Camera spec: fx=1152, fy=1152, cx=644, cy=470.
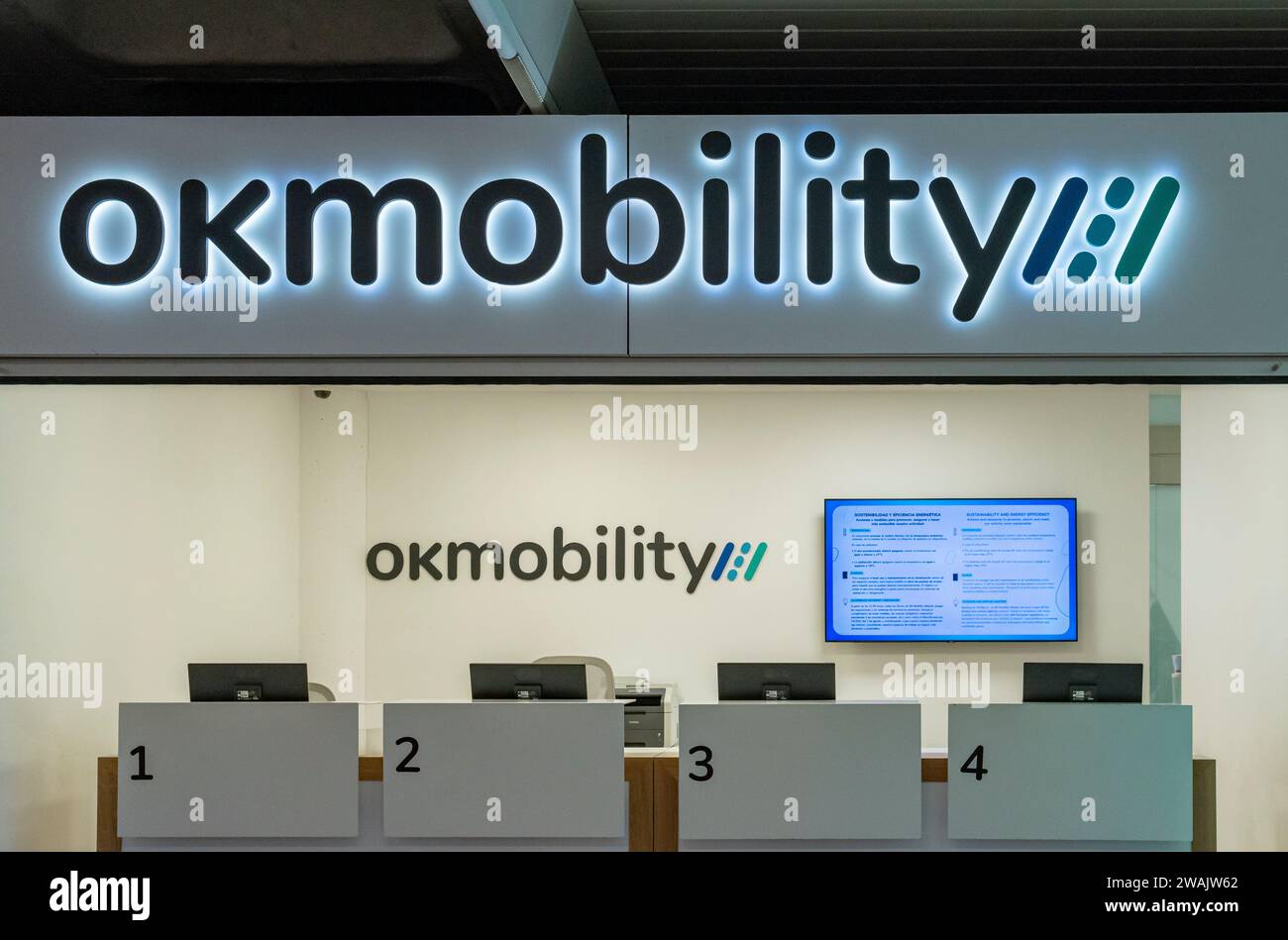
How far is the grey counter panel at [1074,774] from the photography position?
3.83 meters

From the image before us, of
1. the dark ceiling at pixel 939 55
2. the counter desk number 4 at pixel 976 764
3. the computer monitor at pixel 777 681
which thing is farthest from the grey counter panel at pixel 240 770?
the dark ceiling at pixel 939 55

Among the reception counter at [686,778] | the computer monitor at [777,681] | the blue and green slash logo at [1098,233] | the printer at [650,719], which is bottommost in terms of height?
the printer at [650,719]

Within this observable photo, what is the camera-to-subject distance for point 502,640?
285 inches

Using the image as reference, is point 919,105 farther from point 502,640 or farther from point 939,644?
point 502,640

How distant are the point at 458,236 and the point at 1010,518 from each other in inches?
181

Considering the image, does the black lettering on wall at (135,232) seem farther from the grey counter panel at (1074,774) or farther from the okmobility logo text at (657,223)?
the grey counter panel at (1074,774)

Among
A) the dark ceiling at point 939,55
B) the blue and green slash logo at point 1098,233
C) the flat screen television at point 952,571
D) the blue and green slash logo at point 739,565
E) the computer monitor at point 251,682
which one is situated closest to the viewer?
the blue and green slash logo at point 1098,233

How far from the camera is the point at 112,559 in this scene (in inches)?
204

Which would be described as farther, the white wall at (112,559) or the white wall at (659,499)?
the white wall at (659,499)

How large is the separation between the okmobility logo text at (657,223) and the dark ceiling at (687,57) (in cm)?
38

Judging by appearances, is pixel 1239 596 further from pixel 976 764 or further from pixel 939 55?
pixel 939 55

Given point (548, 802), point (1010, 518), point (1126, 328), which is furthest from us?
point (1010, 518)

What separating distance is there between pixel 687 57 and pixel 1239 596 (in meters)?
3.88
